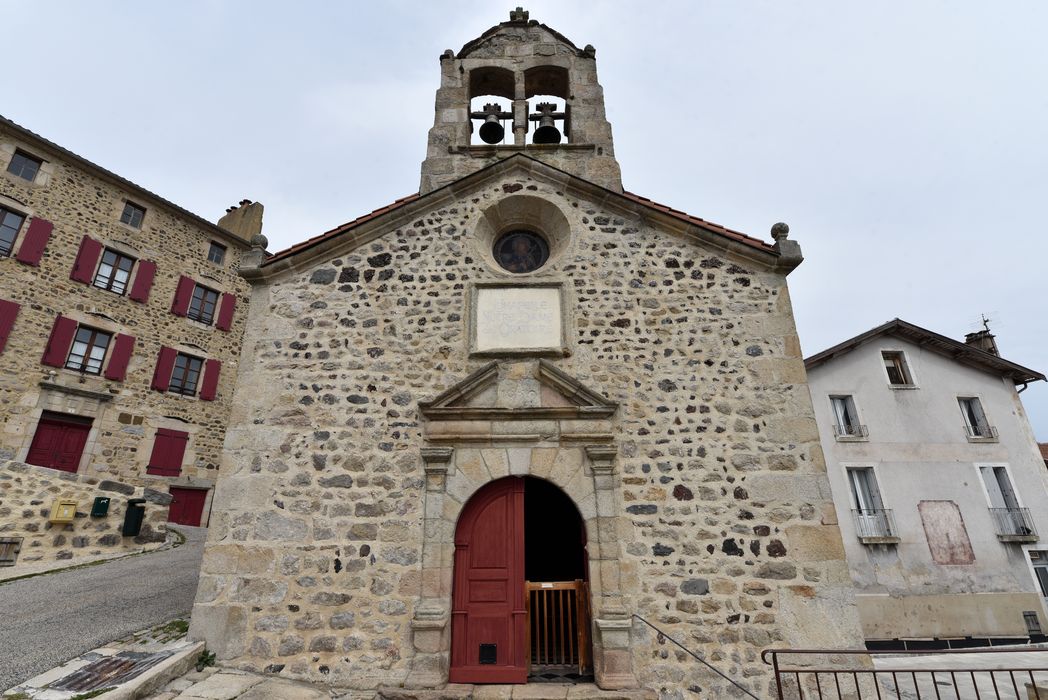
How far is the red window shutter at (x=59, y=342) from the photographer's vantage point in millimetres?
11569

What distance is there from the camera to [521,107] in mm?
7781

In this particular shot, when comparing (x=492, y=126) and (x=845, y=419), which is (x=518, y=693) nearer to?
(x=492, y=126)

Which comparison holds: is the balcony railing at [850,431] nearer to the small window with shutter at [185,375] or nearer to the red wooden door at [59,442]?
the small window with shutter at [185,375]

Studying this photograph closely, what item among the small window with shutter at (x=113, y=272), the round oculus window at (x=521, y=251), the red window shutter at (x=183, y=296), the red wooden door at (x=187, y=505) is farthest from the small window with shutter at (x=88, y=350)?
the round oculus window at (x=521, y=251)

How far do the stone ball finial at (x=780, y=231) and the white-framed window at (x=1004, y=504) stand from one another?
9938mm

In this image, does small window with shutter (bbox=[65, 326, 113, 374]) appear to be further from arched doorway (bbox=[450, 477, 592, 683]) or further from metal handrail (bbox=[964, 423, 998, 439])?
metal handrail (bbox=[964, 423, 998, 439])

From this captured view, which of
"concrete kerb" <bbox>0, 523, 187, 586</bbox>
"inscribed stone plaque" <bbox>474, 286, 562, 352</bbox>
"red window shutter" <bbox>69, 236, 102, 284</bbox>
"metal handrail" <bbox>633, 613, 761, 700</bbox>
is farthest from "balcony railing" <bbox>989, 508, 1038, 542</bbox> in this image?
"red window shutter" <bbox>69, 236, 102, 284</bbox>

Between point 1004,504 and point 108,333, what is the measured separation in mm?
21879

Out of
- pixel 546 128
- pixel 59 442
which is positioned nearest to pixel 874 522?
pixel 546 128

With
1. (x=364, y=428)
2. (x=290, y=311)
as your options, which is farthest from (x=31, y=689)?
(x=290, y=311)

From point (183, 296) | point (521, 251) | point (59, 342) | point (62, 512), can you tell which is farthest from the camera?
point (183, 296)

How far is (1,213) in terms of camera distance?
11.5 m

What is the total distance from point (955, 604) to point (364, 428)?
12646 mm

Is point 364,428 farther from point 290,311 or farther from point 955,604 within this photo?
point 955,604
